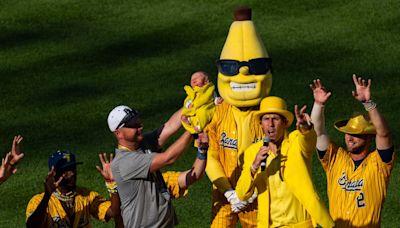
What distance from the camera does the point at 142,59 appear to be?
2350 centimetres

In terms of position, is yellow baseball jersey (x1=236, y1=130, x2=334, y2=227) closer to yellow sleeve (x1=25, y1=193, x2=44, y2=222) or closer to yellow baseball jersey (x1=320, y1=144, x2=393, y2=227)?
yellow baseball jersey (x1=320, y1=144, x2=393, y2=227)

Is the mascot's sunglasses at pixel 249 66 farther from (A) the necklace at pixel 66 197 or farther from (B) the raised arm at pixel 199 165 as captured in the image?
(A) the necklace at pixel 66 197

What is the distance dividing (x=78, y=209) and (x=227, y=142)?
1.68 m

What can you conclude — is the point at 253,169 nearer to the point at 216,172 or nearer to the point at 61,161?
the point at 216,172

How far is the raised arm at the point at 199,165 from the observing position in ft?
45.9

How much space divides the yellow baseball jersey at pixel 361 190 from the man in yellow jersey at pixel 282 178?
24.9 inches

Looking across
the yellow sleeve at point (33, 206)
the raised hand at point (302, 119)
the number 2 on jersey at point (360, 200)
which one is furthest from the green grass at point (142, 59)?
the raised hand at point (302, 119)

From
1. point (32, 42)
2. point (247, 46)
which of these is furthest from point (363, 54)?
point (247, 46)

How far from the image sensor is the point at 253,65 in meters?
15.3

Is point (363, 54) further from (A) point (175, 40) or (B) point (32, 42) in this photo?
(B) point (32, 42)

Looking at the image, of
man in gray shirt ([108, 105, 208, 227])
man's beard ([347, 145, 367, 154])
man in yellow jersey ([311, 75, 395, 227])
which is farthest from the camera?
man's beard ([347, 145, 367, 154])

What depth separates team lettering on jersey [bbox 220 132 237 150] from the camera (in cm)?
1520

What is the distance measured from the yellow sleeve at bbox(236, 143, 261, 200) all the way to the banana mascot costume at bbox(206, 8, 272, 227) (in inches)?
31.7

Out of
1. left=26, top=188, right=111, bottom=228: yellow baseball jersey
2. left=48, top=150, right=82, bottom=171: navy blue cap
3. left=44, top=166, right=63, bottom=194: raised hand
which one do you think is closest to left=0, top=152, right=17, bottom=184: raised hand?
left=44, top=166, right=63, bottom=194: raised hand
